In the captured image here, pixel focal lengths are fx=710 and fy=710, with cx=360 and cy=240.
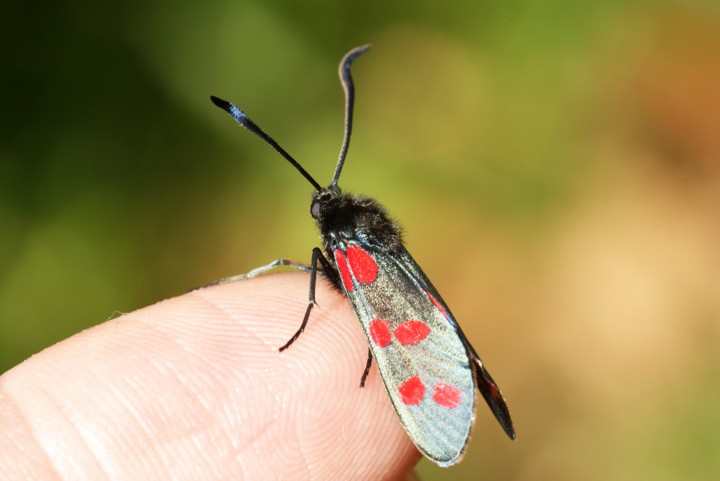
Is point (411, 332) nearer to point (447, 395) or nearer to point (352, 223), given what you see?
point (447, 395)

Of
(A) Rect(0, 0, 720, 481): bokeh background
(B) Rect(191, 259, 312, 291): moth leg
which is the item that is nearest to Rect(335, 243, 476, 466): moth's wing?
(B) Rect(191, 259, 312, 291): moth leg

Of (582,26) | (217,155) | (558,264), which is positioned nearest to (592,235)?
(558,264)

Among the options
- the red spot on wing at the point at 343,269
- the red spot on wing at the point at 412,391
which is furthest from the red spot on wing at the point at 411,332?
the red spot on wing at the point at 343,269

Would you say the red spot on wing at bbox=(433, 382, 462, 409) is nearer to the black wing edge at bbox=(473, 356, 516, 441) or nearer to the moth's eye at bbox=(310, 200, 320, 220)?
the black wing edge at bbox=(473, 356, 516, 441)

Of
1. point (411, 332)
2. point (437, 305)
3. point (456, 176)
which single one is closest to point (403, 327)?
point (411, 332)

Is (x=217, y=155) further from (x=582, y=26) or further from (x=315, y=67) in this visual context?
(x=582, y=26)

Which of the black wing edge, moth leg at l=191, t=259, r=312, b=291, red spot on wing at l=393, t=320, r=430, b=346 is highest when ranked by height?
moth leg at l=191, t=259, r=312, b=291
